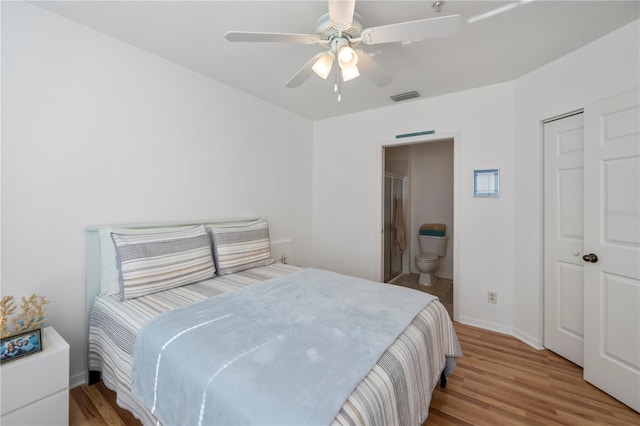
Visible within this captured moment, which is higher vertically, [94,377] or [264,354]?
[264,354]

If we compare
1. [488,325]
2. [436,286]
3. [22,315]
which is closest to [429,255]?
[436,286]

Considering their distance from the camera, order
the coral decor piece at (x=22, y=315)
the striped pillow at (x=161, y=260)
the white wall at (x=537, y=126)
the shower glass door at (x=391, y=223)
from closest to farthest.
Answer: the coral decor piece at (x=22, y=315) → the striped pillow at (x=161, y=260) → the white wall at (x=537, y=126) → the shower glass door at (x=391, y=223)

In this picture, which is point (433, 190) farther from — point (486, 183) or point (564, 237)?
point (564, 237)

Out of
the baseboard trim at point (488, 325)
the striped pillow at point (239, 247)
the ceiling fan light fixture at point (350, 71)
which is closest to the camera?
the ceiling fan light fixture at point (350, 71)

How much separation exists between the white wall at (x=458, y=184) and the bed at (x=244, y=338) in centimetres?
135

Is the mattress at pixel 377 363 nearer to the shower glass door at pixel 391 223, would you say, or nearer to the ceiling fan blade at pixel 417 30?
the ceiling fan blade at pixel 417 30

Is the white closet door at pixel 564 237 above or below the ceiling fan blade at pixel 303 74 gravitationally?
below

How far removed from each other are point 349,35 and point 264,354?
1.80m

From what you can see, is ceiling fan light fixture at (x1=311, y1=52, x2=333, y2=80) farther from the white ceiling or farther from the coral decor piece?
the coral decor piece

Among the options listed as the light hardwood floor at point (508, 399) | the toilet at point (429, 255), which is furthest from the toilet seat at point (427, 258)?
the light hardwood floor at point (508, 399)

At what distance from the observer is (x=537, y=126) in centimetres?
245

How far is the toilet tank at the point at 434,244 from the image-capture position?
175 inches

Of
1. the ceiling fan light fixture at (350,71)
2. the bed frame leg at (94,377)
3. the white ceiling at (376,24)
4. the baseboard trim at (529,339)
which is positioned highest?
the white ceiling at (376,24)

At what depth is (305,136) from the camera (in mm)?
3887
